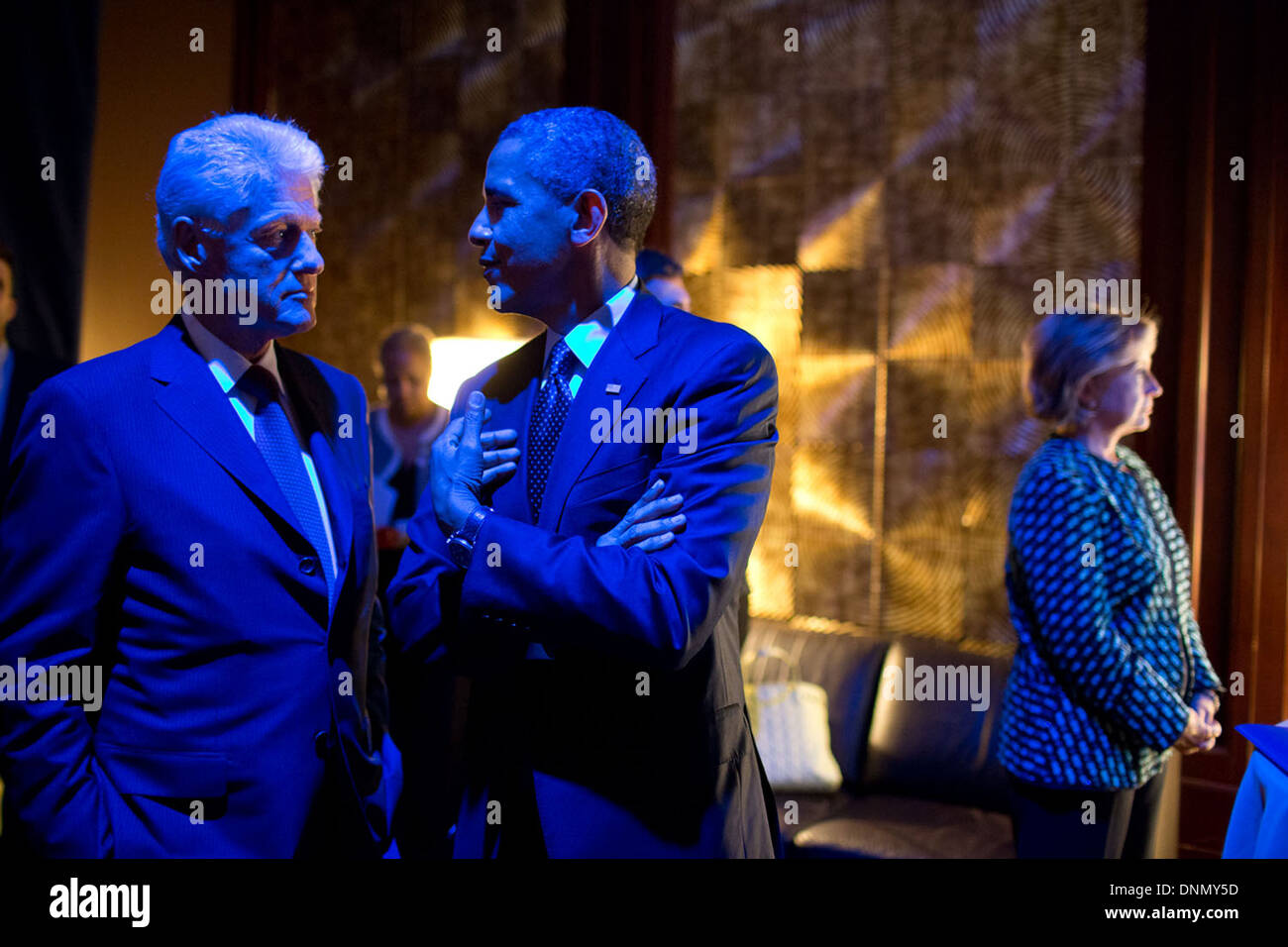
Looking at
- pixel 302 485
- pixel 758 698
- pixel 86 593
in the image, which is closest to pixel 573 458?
pixel 302 485

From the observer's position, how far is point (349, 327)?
17.0 feet

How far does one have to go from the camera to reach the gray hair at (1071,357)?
7.81 ft

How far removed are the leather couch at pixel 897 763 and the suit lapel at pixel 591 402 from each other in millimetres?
2159

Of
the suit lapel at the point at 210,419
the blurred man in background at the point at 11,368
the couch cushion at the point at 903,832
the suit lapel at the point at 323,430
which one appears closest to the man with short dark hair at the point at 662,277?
the suit lapel at the point at 323,430

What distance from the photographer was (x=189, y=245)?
58.8 inches

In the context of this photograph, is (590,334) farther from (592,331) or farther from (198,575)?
(198,575)

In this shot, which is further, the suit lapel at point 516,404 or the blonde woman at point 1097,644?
the blonde woman at point 1097,644

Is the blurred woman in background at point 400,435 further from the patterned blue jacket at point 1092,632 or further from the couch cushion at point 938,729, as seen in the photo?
→ the patterned blue jacket at point 1092,632

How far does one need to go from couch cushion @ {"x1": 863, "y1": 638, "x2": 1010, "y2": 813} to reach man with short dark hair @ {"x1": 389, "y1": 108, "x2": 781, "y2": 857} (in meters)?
2.23

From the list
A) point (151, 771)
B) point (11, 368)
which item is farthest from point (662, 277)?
point (11, 368)

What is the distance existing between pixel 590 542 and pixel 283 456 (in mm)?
523

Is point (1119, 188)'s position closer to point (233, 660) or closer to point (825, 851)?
point (825, 851)
